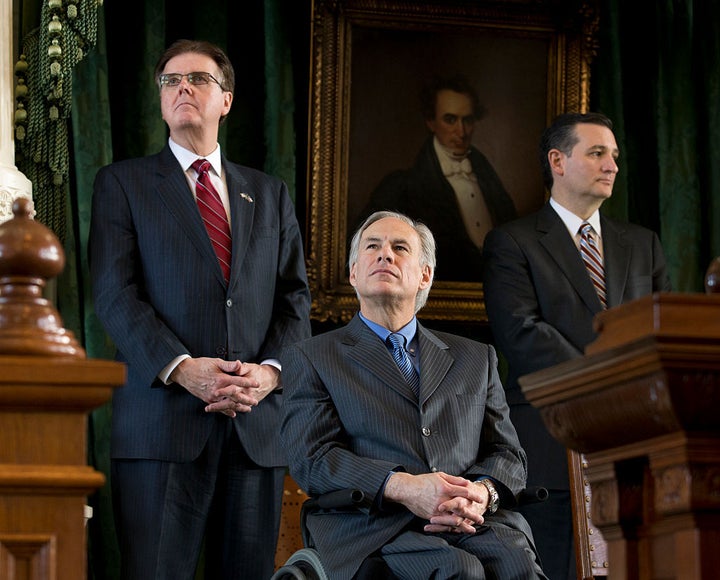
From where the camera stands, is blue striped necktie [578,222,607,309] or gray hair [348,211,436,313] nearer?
gray hair [348,211,436,313]

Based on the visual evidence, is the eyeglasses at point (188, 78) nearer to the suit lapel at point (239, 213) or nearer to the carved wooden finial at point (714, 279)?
the suit lapel at point (239, 213)

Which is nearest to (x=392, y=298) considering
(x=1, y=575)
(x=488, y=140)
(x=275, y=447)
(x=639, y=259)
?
(x=275, y=447)

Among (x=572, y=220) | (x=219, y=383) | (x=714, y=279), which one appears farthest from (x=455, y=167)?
(x=714, y=279)

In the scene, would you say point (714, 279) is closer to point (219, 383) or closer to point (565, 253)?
point (219, 383)

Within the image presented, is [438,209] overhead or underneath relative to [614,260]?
overhead

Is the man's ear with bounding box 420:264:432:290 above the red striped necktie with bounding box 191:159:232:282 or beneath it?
beneath

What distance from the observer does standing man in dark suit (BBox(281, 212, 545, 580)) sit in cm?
328

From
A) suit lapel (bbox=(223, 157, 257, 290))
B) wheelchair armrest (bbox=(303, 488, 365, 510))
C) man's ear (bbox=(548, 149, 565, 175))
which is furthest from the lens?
man's ear (bbox=(548, 149, 565, 175))

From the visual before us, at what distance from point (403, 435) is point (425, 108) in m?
2.18

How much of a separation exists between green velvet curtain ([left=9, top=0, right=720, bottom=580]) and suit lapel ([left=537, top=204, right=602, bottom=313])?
786 millimetres

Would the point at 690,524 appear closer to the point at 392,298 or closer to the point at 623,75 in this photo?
the point at 392,298

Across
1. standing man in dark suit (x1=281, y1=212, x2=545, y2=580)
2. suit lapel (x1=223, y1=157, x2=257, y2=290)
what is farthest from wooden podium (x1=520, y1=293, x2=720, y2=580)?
suit lapel (x1=223, y1=157, x2=257, y2=290)

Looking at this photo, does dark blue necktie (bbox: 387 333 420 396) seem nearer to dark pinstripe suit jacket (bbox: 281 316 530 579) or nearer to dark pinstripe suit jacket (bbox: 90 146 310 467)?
dark pinstripe suit jacket (bbox: 281 316 530 579)

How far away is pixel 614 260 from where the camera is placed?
15.8ft
